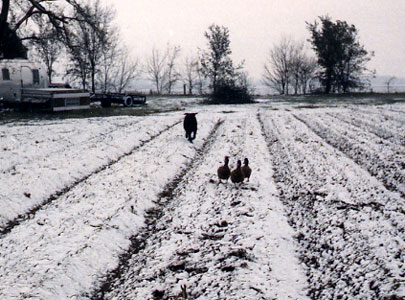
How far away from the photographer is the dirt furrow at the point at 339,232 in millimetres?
4730

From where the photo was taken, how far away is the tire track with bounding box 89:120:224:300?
17.2 ft

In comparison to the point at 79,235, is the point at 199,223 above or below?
above

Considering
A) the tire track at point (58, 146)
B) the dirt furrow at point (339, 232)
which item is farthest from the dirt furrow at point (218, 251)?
the tire track at point (58, 146)

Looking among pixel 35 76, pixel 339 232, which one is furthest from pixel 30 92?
pixel 339 232

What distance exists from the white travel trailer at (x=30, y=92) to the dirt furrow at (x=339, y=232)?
22.1 m

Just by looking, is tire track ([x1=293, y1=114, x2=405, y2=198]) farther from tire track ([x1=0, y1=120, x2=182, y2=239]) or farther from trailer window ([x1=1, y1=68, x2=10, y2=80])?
trailer window ([x1=1, y1=68, x2=10, y2=80])

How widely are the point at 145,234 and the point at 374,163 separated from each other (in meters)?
8.90

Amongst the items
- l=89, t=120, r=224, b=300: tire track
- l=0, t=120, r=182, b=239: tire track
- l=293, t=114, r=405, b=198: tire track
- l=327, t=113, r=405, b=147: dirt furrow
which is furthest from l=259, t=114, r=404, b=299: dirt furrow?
l=0, t=120, r=182, b=239: tire track

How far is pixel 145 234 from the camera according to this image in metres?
6.99

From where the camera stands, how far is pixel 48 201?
28.7 ft

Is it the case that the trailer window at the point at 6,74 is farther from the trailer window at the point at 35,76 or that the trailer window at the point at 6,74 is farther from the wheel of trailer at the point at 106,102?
the wheel of trailer at the point at 106,102

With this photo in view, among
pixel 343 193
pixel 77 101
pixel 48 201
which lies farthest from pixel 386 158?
pixel 77 101

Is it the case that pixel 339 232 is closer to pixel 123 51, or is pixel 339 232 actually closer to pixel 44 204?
pixel 44 204

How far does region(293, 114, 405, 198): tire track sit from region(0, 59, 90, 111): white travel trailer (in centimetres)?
2133
